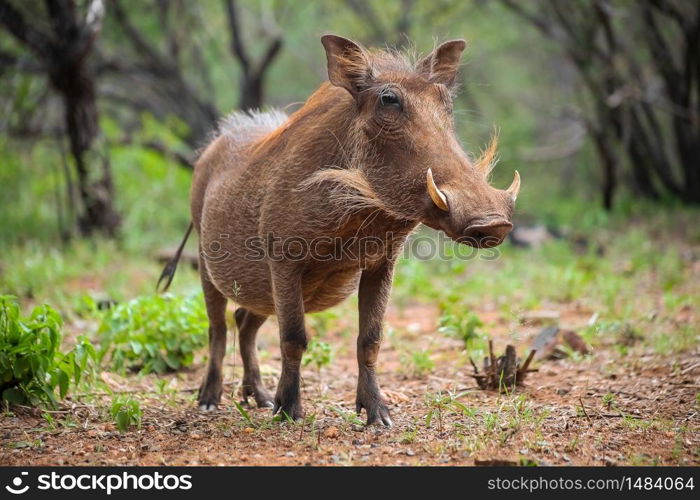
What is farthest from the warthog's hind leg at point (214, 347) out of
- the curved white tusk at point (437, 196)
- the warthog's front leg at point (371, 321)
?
the curved white tusk at point (437, 196)

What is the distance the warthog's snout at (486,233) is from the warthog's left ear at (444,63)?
3.18ft

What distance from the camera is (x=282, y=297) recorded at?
13.0ft

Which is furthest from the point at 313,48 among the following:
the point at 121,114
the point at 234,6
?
the point at 234,6

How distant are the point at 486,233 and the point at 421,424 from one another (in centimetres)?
116

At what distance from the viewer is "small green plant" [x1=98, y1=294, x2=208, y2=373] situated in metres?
5.06

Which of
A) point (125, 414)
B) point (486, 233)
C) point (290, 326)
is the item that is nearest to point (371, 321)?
point (290, 326)

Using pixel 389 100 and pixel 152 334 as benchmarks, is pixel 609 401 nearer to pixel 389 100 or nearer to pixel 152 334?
pixel 389 100

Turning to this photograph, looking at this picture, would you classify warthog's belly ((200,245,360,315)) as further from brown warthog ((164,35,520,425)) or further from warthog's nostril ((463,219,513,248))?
warthog's nostril ((463,219,513,248))

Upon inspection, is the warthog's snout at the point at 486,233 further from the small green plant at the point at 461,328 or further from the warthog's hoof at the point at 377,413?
the small green plant at the point at 461,328

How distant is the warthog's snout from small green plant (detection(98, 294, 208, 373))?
2.58m

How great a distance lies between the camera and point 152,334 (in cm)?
516

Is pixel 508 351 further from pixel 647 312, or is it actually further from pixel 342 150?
pixel 647 312

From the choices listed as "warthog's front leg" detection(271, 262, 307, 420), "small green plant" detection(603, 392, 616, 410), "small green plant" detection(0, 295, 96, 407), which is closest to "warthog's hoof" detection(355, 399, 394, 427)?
"warthog's front leg" detection(271, 262, 307, 420)

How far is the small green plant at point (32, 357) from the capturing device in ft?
12.6
